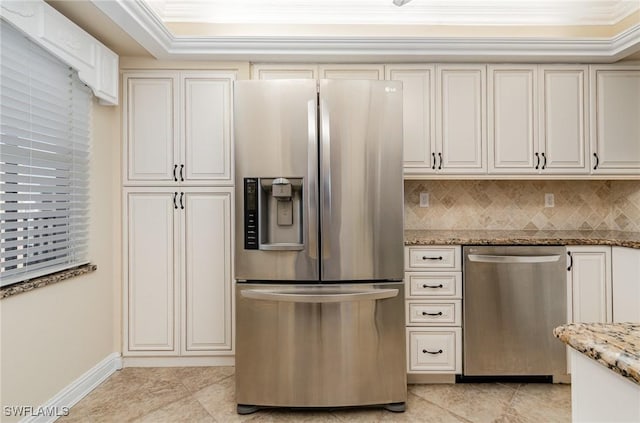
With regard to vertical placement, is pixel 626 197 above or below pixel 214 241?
above

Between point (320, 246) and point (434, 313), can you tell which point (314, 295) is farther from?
point (434, 313)

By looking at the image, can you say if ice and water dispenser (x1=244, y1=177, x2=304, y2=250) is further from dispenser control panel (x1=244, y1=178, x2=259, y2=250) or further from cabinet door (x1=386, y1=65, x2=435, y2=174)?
cabinet door (x1=386, y1=65, x2=435, y2=174)

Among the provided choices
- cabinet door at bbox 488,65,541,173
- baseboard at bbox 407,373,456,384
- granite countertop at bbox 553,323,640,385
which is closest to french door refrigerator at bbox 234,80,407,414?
baseboard at bbox 407,373,456,384

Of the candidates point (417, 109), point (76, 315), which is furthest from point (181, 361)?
point (417, 109)

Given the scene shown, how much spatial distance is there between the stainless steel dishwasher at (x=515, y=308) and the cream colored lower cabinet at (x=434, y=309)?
80mm

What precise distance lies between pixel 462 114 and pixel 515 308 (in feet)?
4.71

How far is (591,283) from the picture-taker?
2381mm

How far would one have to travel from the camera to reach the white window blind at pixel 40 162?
5.61 ft

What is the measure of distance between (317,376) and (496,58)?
2.53m

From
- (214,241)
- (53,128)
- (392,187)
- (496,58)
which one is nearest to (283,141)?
(392,187)

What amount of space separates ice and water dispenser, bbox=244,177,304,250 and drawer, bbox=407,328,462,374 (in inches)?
42.4

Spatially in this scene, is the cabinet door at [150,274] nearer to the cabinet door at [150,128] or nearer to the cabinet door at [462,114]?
the cabinet door at [150,128]

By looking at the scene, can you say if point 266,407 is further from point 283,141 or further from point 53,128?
point 53,128

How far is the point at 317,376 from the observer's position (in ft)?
6.68
